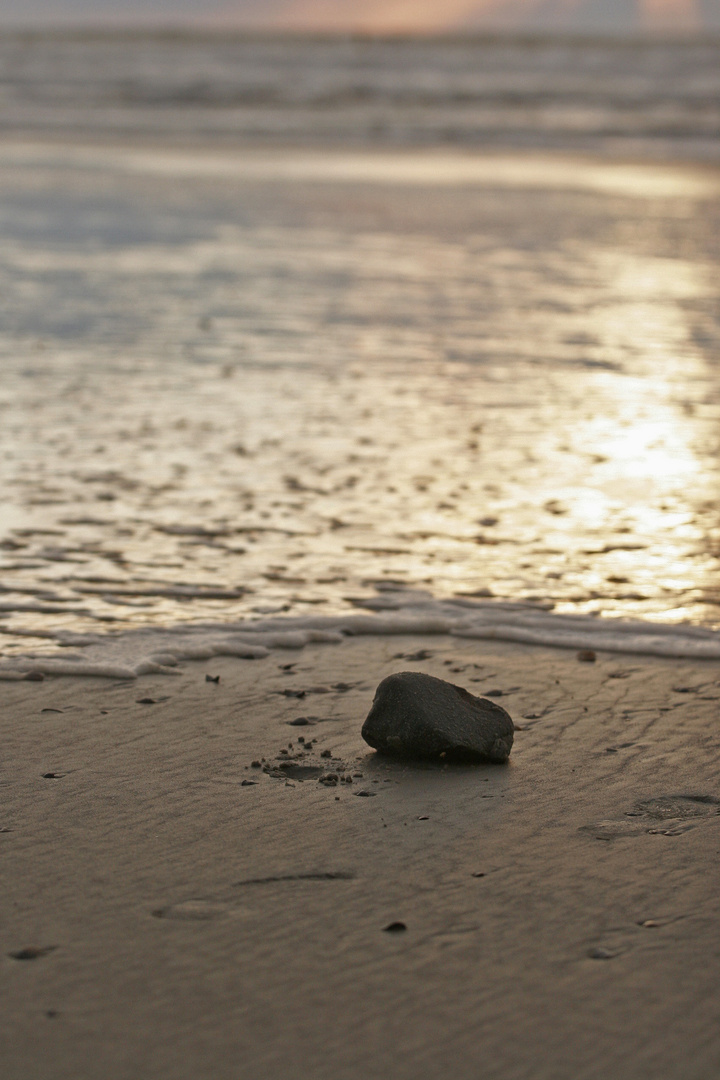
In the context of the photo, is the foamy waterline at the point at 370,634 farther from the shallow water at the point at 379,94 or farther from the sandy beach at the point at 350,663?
the shallow water at the point at 379,94

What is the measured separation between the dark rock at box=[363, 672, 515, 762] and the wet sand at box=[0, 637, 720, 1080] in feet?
0.17

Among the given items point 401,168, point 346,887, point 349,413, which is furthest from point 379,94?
point 346,887

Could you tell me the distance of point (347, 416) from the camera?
702 centimetres

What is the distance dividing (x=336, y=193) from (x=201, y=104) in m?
19.5

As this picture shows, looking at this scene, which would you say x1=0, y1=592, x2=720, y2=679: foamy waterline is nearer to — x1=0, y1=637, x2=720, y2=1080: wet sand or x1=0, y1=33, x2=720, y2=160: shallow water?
x1=0, y1=637, x2=720, y2=1080: wet sand

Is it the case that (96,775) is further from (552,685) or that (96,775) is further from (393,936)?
(552,685)

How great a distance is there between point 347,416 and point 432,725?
12.9 feet

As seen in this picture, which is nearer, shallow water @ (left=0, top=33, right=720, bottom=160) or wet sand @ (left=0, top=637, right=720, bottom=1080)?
wet sand @ (left=0, top=637, right=720, bottom=1080)

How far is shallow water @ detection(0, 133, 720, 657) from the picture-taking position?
473 centimetres

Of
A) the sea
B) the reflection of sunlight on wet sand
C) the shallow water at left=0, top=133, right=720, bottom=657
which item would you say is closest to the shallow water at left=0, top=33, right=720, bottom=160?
the reflection of sunlight on wet sand

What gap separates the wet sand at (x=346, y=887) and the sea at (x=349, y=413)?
535mm

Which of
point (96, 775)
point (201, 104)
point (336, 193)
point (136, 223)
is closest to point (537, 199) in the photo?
point (336, 193)

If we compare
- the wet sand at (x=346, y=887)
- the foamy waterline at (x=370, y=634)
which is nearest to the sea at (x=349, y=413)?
the foamy waterline at (x=370, y=634)

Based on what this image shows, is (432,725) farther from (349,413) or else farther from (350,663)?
(349,413)
